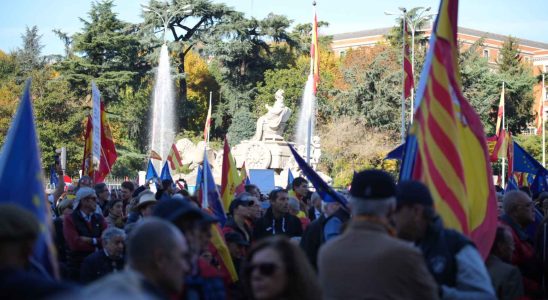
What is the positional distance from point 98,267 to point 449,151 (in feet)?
10.3

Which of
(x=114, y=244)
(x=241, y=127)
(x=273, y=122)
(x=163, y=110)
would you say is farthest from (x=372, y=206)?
(x=163, y=110)

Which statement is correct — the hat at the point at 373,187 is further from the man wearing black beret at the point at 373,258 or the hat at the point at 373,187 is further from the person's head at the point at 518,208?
the person's head at the point at 518,208

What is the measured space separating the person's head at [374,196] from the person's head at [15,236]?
5.98 ft

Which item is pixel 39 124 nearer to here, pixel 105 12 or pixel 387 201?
pixel 105 12

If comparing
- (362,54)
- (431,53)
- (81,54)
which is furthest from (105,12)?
(431,53)

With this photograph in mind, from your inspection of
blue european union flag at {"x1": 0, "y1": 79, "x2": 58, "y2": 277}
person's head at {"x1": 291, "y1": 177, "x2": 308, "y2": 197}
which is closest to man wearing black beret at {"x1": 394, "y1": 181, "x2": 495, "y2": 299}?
blue european union flag at {"x1": 0, "y1": 79, "x2": 58, "y2": 277}

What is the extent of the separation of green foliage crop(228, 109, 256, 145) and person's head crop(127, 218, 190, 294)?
5990 cm

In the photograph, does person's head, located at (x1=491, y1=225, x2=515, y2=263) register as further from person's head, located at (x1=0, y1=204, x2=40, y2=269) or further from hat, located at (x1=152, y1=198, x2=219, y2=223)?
person's head, located at (x1=0, y1=204, x2=40, y2=269)

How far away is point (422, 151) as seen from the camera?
22.3ft

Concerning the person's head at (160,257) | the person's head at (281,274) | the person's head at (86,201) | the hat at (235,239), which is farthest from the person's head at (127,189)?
the person's head at (160,257)

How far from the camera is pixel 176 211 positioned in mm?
4805

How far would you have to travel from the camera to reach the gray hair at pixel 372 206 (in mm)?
5012

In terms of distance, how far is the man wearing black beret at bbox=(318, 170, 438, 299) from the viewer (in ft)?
15.2

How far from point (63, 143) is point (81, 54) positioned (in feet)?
32.9
